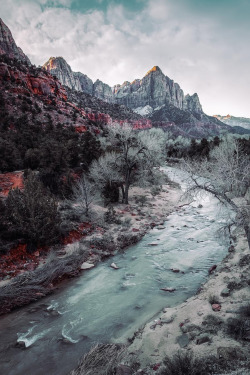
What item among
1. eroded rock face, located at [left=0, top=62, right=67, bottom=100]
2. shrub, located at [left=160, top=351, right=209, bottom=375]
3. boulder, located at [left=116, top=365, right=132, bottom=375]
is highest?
eroded rock face, located at [left=0, top=62, right=67, bottom=100]

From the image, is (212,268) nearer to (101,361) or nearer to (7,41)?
(101,361)

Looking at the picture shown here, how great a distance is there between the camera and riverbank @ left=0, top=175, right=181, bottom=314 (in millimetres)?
6945

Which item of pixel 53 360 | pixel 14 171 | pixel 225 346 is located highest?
pixel 14 171

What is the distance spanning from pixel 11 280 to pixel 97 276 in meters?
3.20

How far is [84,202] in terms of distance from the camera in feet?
45.5

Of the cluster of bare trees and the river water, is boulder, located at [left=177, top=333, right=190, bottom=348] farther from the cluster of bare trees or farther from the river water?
the cluster of bare trees

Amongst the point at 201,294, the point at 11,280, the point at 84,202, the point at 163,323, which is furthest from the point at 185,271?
the point at 84,202

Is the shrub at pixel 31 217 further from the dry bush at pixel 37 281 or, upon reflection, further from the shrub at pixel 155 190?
the shrub at pixel 155 190

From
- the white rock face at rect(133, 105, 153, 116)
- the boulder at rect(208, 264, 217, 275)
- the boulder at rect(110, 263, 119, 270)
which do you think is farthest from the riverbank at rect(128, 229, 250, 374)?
the white rock face at rect(133, 105, 153, 116)

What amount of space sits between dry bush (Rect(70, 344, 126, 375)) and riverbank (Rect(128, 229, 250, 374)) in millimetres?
437

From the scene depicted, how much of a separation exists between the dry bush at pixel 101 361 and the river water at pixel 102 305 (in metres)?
0.58

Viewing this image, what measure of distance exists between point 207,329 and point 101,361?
A: 2598mm

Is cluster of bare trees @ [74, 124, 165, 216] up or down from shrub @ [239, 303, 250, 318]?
up

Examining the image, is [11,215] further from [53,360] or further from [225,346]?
[225,346]
